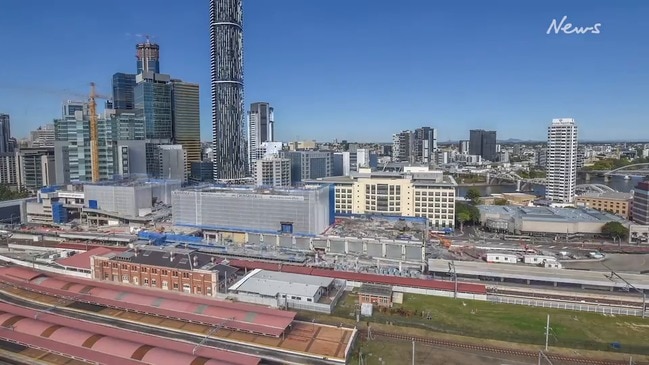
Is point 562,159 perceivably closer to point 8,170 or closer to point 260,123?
point 260,123

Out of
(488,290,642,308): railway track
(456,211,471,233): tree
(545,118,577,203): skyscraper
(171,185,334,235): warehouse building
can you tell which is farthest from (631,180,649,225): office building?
(171,185,334,235): warehouse building

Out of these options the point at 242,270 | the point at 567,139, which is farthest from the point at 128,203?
the point at 567,139

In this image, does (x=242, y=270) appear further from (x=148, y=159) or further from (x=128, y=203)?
(x=148, y=159)

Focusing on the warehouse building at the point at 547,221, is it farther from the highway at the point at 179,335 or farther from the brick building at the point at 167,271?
the highway at the point at 179,335

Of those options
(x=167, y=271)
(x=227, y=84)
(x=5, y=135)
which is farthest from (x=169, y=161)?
(x=5, y=135)

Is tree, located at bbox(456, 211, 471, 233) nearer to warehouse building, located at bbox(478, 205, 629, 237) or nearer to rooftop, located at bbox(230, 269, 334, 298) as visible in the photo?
warehouse building, located at bbox(478, 205, 629, 237)

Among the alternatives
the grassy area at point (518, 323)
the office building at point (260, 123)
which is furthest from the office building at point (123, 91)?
the grassy area at point (518, 323)
